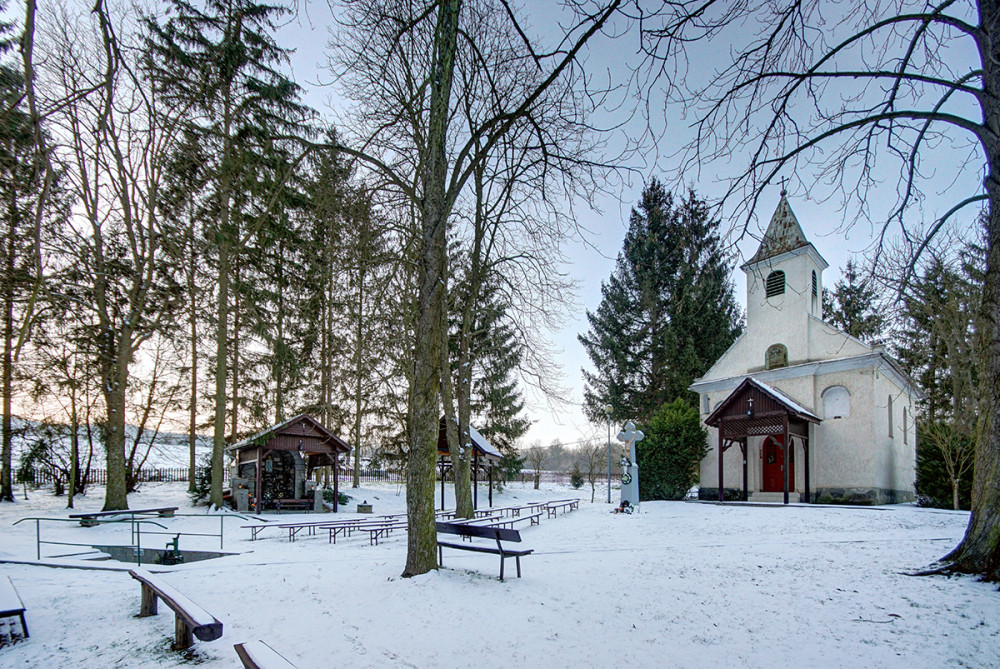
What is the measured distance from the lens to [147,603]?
6.26m

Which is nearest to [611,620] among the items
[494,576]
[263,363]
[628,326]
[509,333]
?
[494,576]

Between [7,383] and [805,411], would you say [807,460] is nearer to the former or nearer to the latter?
[805,411]

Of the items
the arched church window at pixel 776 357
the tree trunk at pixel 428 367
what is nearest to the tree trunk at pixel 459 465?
the tree trunk at pixel 428 367

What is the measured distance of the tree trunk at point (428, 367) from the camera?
792 cm

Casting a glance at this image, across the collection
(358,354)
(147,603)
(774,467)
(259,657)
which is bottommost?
(774,467)

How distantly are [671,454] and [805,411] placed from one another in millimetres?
5622

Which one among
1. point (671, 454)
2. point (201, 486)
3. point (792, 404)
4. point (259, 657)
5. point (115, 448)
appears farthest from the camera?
point (671, 454)

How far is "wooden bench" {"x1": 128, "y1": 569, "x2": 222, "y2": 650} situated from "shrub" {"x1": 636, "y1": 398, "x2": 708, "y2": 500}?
69.7 ft

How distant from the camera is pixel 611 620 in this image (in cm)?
593

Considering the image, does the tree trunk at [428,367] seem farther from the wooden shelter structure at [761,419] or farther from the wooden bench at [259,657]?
the wooden shelter structure at [761,419]

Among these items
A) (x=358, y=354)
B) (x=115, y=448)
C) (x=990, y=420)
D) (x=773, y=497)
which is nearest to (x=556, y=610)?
(x=990, y=420)

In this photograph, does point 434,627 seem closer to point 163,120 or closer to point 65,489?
point 163,120

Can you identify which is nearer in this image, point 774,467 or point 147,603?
point 147,603

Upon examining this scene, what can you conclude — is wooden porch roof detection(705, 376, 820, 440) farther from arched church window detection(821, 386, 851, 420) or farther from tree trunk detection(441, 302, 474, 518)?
tree trunk detection(441, 302, 474, 518)
